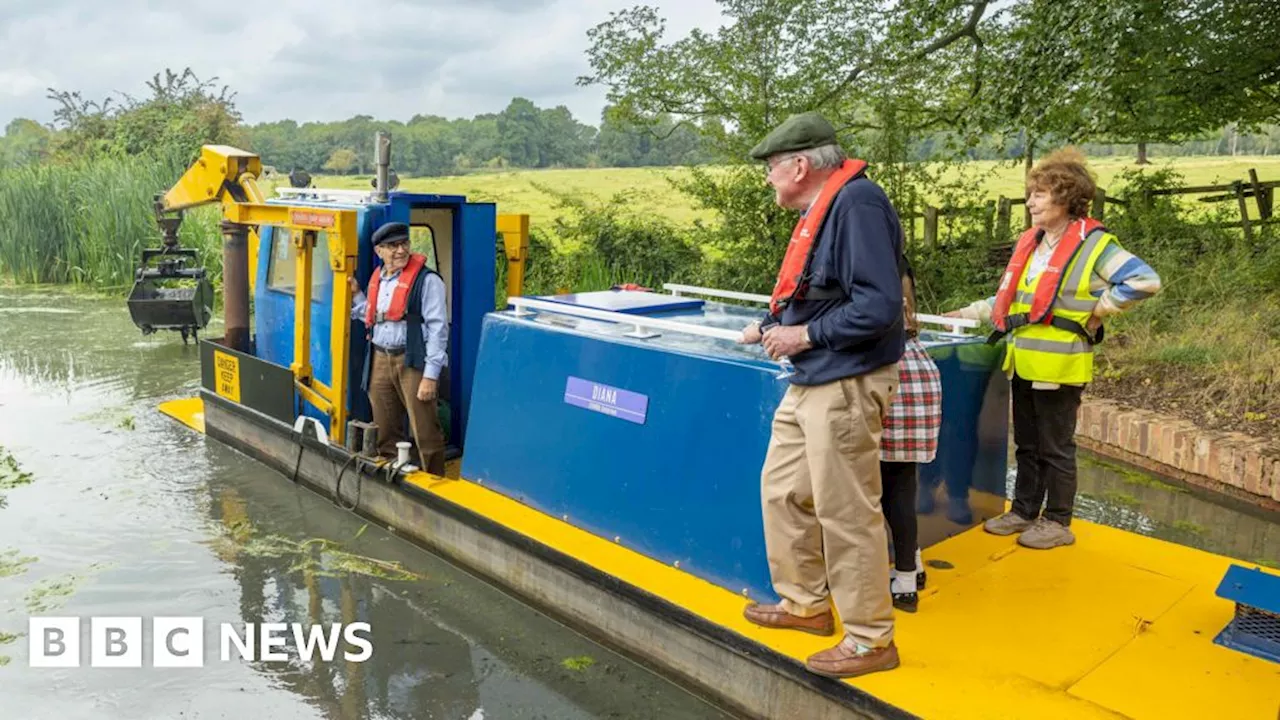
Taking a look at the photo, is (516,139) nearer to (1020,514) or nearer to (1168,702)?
(1020,514)

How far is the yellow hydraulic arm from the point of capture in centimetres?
566

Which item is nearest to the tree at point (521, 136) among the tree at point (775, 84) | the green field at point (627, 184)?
the green field at point (627, 184)

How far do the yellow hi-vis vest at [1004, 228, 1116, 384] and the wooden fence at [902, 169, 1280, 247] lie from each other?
8382 millimetres

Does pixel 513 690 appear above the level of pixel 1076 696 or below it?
below

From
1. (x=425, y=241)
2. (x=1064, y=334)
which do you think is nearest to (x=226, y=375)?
(x=425, y=241)

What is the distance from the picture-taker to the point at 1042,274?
4.14 metres

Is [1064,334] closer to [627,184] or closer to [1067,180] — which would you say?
[1067,180]

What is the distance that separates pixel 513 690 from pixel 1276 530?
4.59m

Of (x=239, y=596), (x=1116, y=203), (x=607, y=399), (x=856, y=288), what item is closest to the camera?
(x=856, y=288)

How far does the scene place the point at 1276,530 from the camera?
5852 millimetres

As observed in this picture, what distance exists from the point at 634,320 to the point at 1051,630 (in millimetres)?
2048

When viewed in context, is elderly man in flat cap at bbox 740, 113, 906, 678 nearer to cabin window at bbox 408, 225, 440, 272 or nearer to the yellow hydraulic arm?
the yellow hydraulic arm

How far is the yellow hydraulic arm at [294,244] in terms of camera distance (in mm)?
5660

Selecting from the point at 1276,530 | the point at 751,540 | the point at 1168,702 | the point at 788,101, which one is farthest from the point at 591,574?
the point at 788,101
